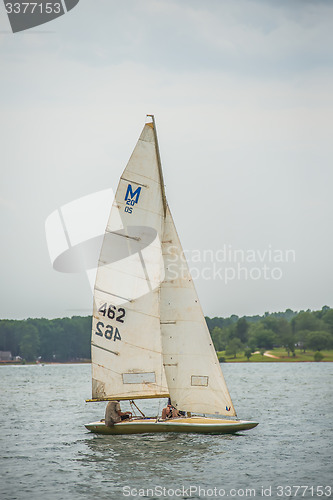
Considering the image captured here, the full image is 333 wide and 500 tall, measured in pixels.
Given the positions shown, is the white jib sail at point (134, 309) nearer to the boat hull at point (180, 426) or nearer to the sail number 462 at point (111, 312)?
the sail number 462 at point (111, 312)

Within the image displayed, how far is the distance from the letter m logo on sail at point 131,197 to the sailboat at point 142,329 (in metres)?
0.04

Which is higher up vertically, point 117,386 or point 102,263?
point 102,263

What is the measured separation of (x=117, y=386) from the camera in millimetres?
34156

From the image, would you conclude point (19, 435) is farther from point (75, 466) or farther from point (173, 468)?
point (173, 468)

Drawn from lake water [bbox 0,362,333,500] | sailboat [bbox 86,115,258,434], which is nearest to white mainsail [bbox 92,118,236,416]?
sailboat [bbox 86,115,258,434]

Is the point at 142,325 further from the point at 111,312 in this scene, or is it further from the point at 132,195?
the point at 132,195

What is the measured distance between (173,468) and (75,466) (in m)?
4.30

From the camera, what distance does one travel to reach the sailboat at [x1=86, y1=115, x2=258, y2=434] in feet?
111

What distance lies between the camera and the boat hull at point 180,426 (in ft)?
108

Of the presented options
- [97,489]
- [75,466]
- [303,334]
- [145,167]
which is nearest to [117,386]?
[75,466]

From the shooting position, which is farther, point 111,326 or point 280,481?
point 111,326

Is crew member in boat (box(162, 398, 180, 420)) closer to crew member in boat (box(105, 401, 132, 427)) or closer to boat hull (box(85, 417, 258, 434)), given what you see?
boat hull (box(85, 417, 258, 434))

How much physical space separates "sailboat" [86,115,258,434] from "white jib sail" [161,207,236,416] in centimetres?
5

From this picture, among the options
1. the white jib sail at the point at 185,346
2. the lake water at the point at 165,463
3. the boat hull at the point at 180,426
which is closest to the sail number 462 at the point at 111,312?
the white jib sail at the point at 185,346
